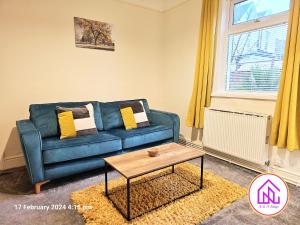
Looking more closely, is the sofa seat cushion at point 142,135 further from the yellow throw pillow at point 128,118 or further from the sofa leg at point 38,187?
the sofa leg at point 38,187

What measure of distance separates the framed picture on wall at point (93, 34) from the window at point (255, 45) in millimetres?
1732

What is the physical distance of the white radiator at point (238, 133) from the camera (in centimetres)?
229

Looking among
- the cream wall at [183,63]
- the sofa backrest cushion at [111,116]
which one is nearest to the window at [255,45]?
the cream wall at [183,63]

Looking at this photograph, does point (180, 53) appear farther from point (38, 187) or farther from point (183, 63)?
point (38, 187)

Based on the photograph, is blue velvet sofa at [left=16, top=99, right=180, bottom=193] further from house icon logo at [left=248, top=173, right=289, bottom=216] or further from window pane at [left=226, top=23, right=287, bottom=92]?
house icon logo at [left=248, top=173, right=289, bottom=216]

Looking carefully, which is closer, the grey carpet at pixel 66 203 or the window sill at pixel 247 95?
the grey carpet at pixel 66 203

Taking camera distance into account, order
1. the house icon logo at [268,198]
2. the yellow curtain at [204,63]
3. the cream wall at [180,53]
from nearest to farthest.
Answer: the house icon logo at [268,198], the yellow curtain at [204,63], the cream wall at [180,53]

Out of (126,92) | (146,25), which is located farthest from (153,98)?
(146,25)

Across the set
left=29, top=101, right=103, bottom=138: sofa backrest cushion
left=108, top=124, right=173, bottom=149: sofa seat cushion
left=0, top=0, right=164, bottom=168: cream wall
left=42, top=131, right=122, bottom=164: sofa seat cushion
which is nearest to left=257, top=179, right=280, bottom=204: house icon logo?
left=108, top=124, right=173, bottom=149: sofa seat cushion

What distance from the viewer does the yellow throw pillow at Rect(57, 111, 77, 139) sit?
235 centimetres

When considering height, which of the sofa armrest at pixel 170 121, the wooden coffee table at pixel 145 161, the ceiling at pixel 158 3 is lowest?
the wooden coffee table at pixel 145 161

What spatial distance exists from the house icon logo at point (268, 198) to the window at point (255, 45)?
1.14m

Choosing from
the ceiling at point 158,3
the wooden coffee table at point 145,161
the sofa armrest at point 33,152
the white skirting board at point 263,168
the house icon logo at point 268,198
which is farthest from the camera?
the ceiling at point 158,3

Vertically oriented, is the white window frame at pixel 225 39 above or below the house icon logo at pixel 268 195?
above
